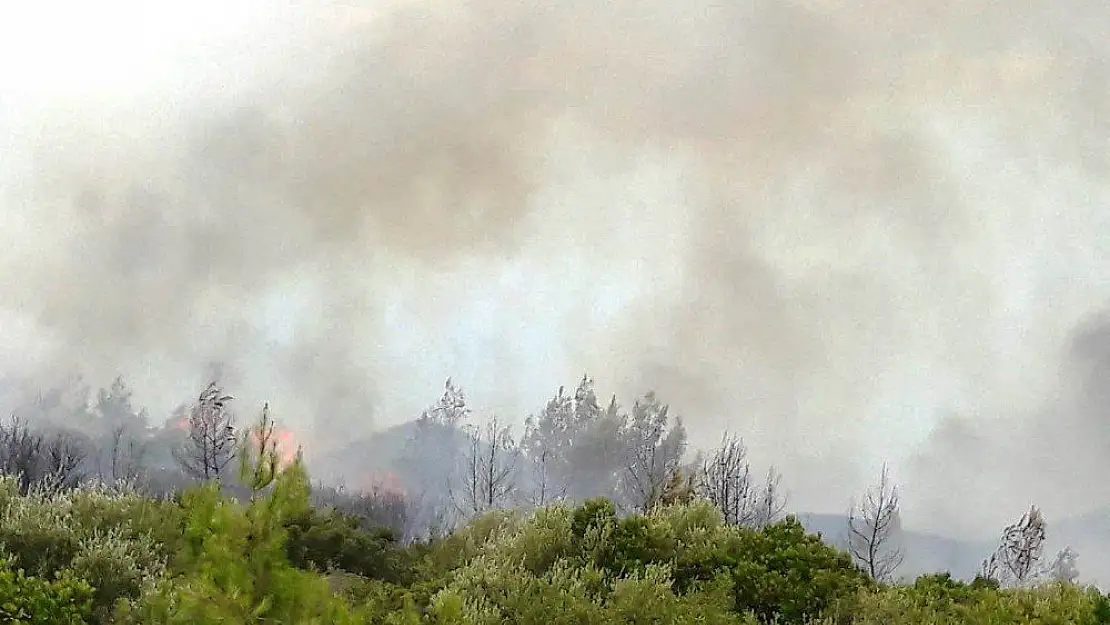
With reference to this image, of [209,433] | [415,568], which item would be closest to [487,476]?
[209,433]

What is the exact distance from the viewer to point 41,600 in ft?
33.8

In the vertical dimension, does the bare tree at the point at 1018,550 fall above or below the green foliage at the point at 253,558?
above

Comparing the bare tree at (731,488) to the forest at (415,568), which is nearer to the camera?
the forest at (415,568)

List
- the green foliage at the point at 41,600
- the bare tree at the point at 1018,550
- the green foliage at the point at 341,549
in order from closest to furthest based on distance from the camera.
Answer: the green foliage at the point at 41,600
the green foliage at the point at 341,549
the bare tree at the point at 1018,550

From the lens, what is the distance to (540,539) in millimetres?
16141

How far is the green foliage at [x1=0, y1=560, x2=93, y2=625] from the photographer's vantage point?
1007 centimetres

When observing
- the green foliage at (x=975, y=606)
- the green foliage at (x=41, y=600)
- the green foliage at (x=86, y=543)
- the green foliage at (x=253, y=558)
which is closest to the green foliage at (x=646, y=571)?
the green foliage at (x=975, y=606)

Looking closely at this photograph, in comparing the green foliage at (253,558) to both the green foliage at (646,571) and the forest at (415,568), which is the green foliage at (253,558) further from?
the green foliage at (646,571)

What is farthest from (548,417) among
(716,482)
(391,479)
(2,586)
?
(2,586)

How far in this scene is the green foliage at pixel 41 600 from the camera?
33.0 feet

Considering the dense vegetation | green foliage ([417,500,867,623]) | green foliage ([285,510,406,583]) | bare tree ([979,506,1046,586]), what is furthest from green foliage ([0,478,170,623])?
bare tree ([979,506,1046,586])

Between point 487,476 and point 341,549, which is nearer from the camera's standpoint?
point 341,549

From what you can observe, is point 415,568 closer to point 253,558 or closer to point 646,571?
point 646,571

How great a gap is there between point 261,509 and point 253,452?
597 mm
